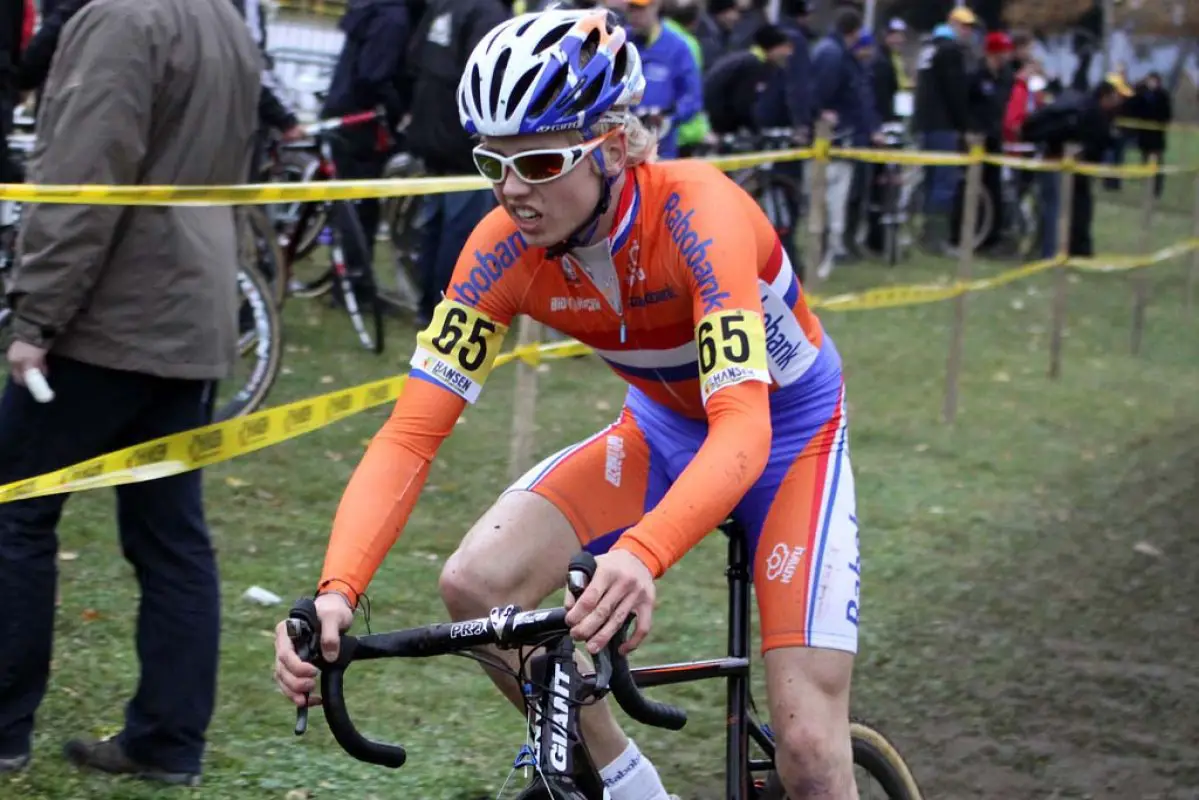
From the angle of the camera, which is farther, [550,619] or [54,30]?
[54,30]

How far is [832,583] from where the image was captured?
3.69 meters

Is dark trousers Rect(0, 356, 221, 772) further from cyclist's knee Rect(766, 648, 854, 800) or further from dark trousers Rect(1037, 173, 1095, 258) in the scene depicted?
dark trousers Rect(1037, 173, 1095, 258)

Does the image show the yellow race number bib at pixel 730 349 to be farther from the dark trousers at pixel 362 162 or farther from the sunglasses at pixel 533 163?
the dark trousers at pixel 362 162

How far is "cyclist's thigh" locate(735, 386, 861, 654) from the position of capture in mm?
3652

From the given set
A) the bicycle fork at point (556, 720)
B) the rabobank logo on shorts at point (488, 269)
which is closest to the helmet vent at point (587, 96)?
the rabobank logo on shorts at point (488, 269)

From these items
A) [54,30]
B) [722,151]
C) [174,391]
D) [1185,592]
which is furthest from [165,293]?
[722,151]

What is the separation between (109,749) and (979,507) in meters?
5.37

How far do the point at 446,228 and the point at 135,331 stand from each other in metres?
6.09

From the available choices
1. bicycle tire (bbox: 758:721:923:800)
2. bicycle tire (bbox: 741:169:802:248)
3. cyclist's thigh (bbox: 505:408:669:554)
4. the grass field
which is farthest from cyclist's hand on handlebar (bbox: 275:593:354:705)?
bicycle tire (bbox: 741:169:802:248)

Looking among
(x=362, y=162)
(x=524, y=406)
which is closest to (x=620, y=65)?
(x=524, y=406)

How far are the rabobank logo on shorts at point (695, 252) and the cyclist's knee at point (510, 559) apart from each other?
0.68 meters

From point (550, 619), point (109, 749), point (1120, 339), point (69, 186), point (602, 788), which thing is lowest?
point (1120, 339)

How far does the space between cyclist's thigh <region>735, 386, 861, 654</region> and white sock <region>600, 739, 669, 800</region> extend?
37 centimetres

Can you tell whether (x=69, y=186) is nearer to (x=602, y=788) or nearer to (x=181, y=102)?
(x=181, y=102)
